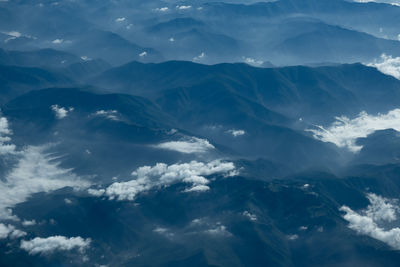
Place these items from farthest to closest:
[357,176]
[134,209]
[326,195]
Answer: [357,176] → [326,195] → [134,209]

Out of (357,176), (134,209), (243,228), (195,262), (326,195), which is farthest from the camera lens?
(357,176)


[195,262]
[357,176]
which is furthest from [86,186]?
[357,176]

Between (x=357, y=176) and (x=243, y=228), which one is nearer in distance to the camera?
(x=243, y=228)

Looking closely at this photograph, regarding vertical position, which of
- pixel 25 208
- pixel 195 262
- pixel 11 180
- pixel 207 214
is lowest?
pixel 195 262

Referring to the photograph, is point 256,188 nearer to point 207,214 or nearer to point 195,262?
point 207,214

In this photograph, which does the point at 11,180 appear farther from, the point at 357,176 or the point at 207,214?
the point at 357,176

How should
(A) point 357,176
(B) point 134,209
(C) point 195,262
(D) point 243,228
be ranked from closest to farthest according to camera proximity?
(C) point 195,262 < (D) point 243,228 < (B) point 134,209 < (A) point 357,176

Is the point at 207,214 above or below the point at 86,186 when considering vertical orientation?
below

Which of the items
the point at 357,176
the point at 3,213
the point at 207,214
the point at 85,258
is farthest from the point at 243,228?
the point at 3,213

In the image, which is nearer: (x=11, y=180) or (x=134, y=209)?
(x=134, y=209)
